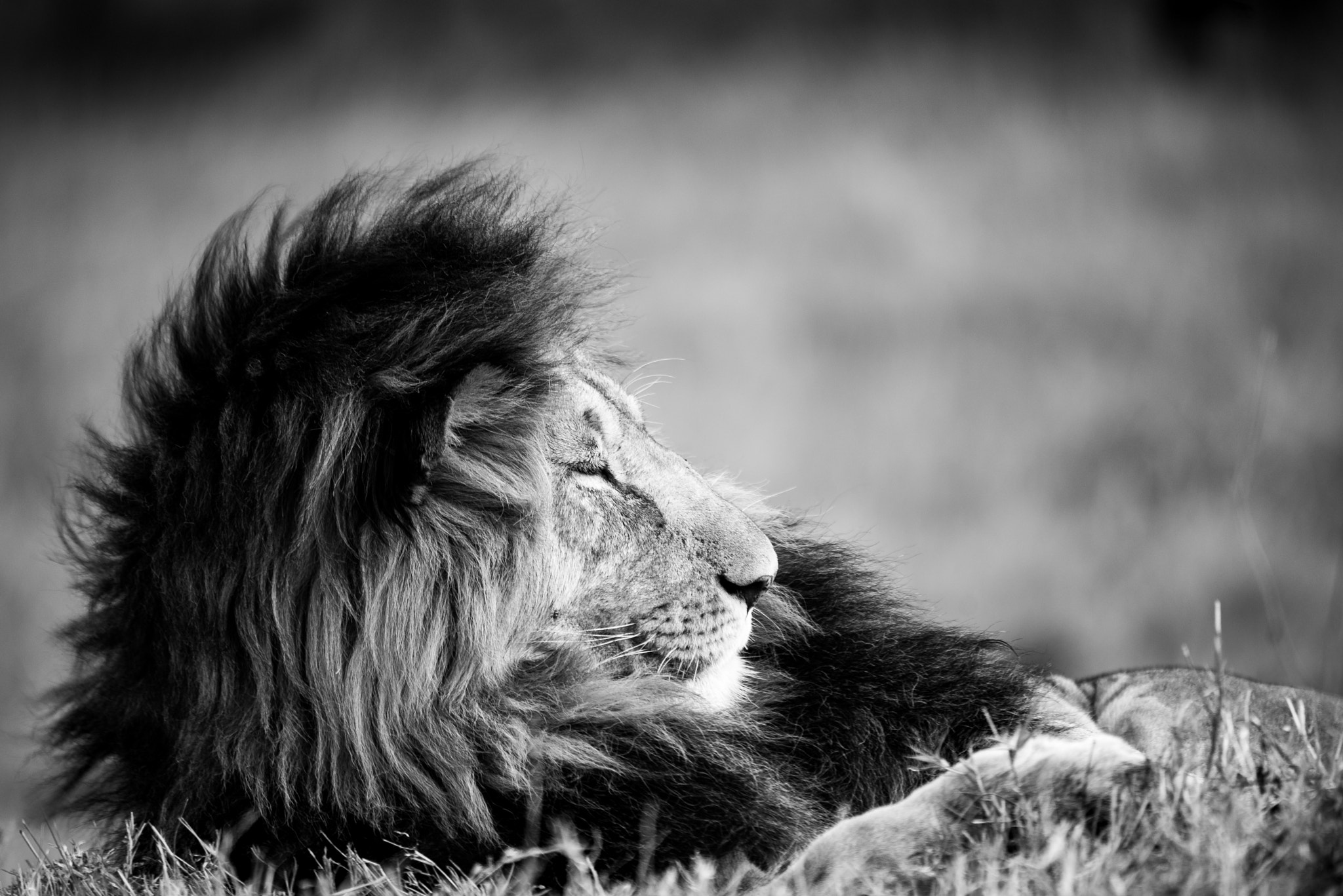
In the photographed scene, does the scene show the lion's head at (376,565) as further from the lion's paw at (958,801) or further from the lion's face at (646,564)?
the lion's paw at (958,801)

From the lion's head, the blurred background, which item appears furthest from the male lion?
the blurred background

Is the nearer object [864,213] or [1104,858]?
[1104,858]

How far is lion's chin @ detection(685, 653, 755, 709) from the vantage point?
284cm

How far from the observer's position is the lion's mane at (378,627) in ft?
8.52

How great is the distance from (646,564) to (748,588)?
22 centimetres

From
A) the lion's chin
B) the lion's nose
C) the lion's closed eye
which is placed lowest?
the lion's chin

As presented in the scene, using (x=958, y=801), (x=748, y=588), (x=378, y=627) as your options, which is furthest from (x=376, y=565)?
(x=958, y=801)

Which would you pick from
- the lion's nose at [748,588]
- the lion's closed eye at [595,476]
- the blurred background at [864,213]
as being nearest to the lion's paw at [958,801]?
the lion's nose at [748,588]

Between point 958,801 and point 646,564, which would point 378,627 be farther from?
point 958,801

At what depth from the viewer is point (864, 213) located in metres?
13.9

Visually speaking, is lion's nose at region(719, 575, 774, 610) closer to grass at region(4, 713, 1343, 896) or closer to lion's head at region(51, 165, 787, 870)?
lion's head at region(51, 165, 787, 870)

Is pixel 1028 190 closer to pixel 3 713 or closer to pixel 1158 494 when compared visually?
pixel 1158 494

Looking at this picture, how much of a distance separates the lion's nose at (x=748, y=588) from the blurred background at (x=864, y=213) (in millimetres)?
7790

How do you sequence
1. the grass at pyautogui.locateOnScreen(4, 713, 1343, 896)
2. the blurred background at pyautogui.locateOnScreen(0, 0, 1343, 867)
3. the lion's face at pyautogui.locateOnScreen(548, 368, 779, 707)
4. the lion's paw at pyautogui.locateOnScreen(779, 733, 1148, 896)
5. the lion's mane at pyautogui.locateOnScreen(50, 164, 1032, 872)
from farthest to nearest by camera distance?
1. the blurred background at pyautogui.locateOnScreen(0, 0, 1343, 867)
2. the lion's face at pyautogui.locateOnScreen(548, 368, 779, 707)
3. the lion's mane at pyautogui.locateOnScreen(50, 164, 1032, 872)
4. the lion's paw at pyautogui.locateOnScreen(779, 733, 1148, 896)
5. the grass at pyautogui.locateOnScreen(4, 713, 1343, 896)
